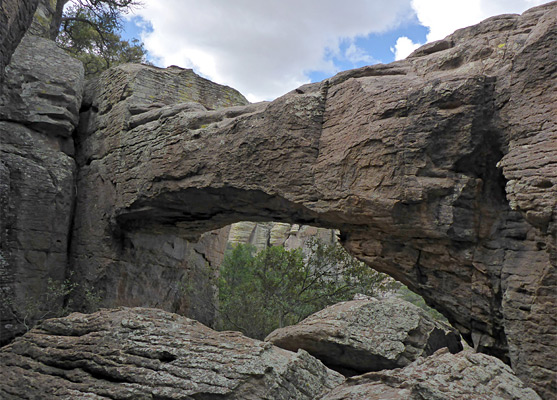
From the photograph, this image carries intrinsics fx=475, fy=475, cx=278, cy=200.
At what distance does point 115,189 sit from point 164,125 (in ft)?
6.35

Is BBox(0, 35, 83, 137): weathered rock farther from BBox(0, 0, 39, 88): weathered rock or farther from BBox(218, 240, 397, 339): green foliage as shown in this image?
BBox(218, 240, 397, 339): green foliage

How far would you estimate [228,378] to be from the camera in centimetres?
496

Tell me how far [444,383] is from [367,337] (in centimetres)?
248

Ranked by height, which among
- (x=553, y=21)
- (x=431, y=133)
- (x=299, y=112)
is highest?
(x=553, y=21)

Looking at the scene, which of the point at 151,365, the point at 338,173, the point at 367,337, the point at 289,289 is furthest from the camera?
the point at 289,289

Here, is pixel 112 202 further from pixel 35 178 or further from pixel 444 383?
pixel 444 383

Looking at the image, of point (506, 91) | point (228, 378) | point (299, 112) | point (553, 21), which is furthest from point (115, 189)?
point (553, 21)

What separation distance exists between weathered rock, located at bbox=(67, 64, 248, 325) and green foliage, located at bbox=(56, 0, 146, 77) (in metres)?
5.13

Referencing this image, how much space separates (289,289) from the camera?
1260 cm

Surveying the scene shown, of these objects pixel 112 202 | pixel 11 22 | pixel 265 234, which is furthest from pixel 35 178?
pixel 265 234

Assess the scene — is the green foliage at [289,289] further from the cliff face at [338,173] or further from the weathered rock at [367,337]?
the weathered rock at [367,337]

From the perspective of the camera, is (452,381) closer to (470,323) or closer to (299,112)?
(470,323)

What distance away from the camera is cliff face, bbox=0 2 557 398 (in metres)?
5.43

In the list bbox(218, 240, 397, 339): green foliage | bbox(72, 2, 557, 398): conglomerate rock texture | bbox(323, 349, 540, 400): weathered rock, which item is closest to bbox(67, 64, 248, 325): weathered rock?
bbox(218, 240, 397, 339): green foliage
